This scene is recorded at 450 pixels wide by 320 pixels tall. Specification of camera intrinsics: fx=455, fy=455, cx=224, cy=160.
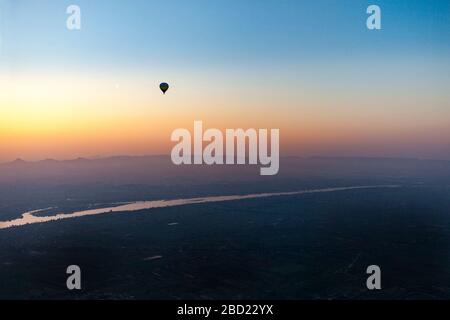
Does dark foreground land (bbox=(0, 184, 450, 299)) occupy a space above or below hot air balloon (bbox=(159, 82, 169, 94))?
below

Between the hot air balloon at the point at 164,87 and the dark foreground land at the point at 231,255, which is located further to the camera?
the hot air balloon at the point at 164,87

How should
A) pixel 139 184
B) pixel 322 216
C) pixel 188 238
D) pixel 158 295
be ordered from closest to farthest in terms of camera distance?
pixel 158 295 → pixel 188 238 → pixel 322 216 → pixel 139 184

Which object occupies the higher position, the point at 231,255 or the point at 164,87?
the point at 164,87

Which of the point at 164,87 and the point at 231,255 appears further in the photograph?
the point at 231,255

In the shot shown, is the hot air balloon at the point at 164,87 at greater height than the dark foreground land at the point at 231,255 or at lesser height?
greater
